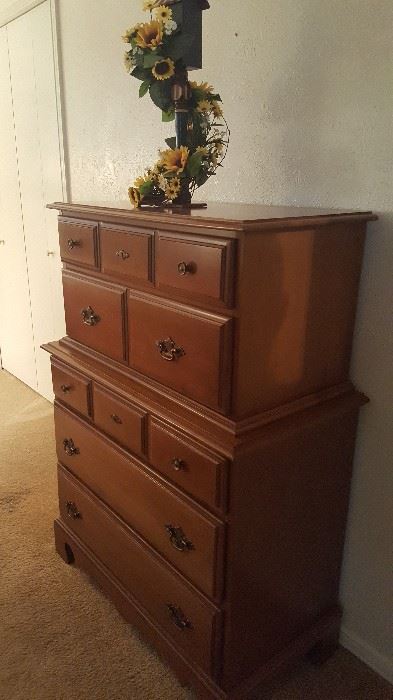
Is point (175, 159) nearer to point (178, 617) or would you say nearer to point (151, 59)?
point (151, 59)

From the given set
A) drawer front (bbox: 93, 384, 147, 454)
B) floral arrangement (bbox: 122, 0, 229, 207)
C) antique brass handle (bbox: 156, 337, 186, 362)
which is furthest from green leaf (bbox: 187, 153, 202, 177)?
drawer front (bbox: 93, 384, 147, 454)

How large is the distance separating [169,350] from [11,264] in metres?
2.63

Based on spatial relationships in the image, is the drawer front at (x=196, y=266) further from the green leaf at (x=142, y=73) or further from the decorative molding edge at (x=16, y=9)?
the decorative molding edge at (x=16, y=9)

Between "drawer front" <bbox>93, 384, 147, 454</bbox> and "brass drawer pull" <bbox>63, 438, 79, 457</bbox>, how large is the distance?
9.1 inches

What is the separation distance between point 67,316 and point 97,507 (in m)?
0.68

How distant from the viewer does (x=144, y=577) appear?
5.55 feet

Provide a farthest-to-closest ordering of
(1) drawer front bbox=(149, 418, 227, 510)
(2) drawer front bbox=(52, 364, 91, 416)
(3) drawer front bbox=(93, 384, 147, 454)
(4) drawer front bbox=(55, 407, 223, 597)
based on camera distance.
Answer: (2) drawer front bbox=(52, 364, 91, 416) < (3) drawer front bbox=(93, 384, 147, 454) < (4) drawer front bbox=(55, 407, 223, 597) < (1) drawer front bbox=(149, 418, 227, 510)

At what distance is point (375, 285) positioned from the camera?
1.48m

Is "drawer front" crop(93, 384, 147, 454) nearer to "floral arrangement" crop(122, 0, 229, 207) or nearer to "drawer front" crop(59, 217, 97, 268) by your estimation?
"drawer front" crop(59, 217, 97, 268)

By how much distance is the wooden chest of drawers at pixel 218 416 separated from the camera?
4.08 feet

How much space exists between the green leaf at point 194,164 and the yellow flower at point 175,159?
2cm

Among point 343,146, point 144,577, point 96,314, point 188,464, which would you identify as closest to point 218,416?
point 188,464

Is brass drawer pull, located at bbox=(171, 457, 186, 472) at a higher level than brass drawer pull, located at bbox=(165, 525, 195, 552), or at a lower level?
higher

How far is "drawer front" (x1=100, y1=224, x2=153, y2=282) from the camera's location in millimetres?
1404
